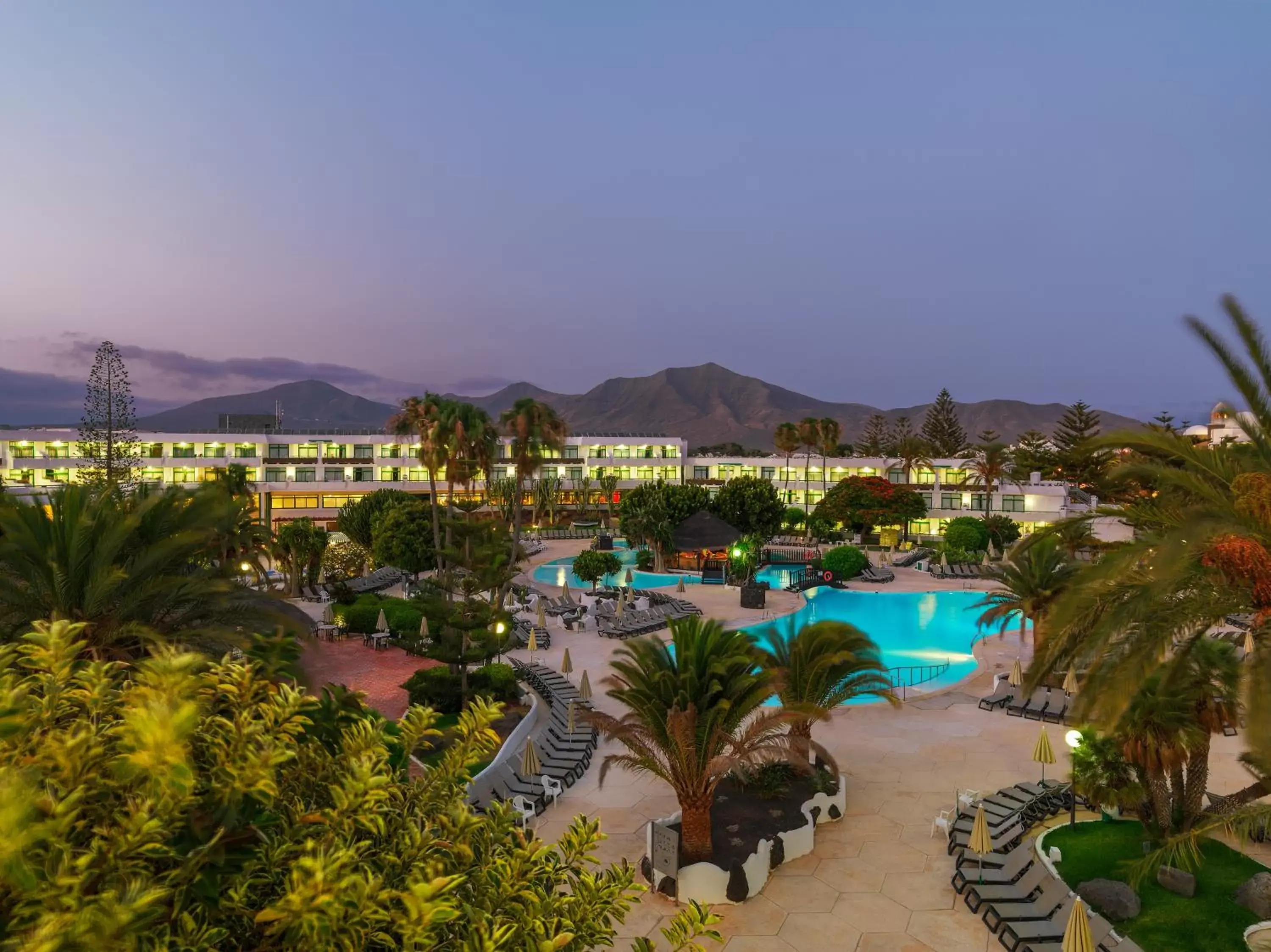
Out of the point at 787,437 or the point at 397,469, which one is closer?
the point at 787,437

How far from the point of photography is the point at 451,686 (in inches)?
843

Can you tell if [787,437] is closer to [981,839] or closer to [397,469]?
[397,469]

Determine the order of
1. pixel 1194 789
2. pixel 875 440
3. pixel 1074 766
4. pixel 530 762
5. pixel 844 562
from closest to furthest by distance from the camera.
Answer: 1. pixel 1194 789
2. pixel 1074 766
3. pixel 530 762
4. pixel 844 562
5. pixel 875 440

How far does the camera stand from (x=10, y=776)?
8.74 ft

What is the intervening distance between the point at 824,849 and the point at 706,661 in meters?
4.39

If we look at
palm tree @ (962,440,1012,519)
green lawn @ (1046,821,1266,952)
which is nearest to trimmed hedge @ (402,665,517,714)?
green lawn @ (1046,821,1266,952)

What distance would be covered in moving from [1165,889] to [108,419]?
132ft

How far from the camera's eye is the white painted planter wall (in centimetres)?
1213

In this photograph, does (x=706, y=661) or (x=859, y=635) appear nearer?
(x=706, y=661)

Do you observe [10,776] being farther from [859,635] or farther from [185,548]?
[859,635]

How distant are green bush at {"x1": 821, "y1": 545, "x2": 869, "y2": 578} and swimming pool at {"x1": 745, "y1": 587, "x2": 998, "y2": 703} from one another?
143 cm

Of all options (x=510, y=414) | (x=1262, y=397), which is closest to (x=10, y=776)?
(x=1262, y=397)

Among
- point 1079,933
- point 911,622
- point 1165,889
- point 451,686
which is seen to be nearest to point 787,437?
point 911,622

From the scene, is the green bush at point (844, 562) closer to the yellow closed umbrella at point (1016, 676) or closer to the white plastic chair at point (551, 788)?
the yellow closed umbrella at point (1016, 676)
